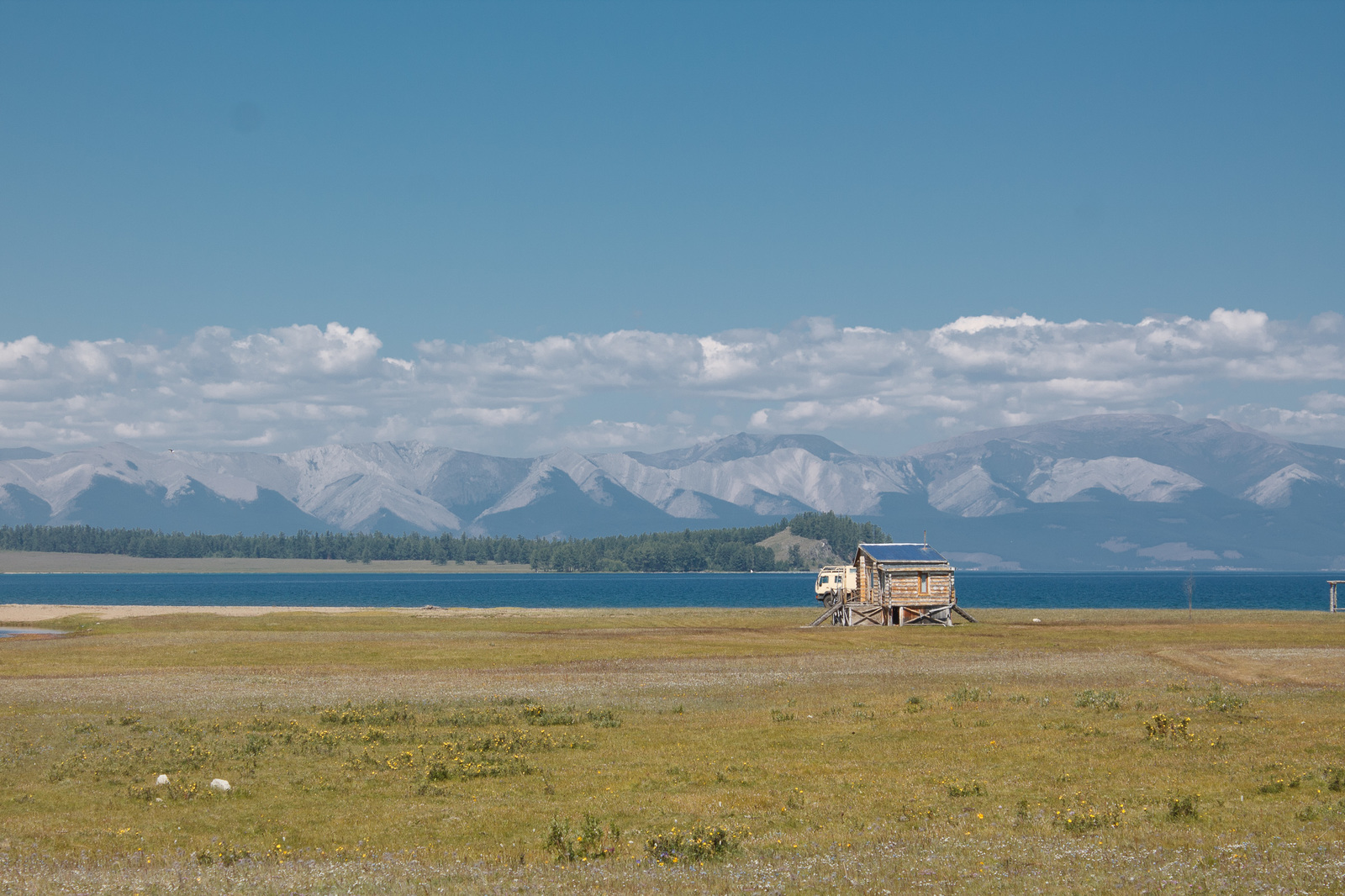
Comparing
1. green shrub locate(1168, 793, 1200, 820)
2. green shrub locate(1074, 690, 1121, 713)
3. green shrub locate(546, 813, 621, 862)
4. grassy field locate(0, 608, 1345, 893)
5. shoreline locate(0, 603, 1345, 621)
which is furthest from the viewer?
shoreline locate(0, 603, 1345, 621)

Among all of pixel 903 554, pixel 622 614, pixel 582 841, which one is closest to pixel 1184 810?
pixel 582 841

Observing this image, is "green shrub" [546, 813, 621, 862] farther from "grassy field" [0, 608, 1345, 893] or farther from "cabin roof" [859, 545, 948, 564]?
"cabin roof" [859, 545, 948, 564]

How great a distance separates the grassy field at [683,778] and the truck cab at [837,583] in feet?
164

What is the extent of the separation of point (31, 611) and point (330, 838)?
121 metres

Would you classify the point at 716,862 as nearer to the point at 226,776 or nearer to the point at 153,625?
the point at 226,776

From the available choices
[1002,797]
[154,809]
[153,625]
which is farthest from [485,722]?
[153,625]

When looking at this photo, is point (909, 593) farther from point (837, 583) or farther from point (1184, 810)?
point (1184, 810)

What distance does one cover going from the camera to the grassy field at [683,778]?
17.9 meters

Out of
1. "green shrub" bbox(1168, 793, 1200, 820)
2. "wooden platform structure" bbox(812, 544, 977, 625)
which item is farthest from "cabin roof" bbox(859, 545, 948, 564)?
"green shrub" bbox(1168, 793, 1200, 820)

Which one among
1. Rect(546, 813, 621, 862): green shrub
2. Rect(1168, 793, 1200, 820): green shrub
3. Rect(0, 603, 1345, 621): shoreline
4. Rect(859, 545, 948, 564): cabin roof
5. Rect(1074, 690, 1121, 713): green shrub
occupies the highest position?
Rect(859, 545, 948, 564): cabin roof

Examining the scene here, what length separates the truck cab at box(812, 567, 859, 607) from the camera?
108m

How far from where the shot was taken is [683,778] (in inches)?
1056

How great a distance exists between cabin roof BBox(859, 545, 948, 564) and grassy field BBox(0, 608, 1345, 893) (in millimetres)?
42118

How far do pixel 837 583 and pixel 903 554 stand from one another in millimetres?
17594
